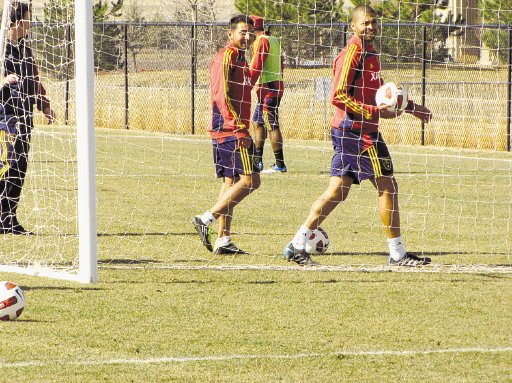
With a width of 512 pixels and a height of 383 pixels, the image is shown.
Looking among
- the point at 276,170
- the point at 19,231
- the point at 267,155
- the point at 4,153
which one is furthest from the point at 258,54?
the point at 19,231

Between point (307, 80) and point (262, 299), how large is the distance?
54.6 ft

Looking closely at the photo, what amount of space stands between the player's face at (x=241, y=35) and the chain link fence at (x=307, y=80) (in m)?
10.6

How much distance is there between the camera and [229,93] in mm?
9609

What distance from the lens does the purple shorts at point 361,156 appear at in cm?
900

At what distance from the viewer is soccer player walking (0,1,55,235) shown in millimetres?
10355

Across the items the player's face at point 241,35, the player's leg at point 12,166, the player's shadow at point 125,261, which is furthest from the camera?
the player's leg at point 12,166

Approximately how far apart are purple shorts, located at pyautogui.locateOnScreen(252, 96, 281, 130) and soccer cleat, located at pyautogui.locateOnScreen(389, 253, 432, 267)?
7.52 metres

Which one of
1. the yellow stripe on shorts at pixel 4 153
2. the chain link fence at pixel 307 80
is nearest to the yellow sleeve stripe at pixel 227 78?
the yellow stripe on shorts at pixel 4 153

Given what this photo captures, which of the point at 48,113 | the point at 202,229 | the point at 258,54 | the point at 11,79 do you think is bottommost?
the point at 202,229

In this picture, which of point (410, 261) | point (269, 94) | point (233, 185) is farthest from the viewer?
point (269, 94)

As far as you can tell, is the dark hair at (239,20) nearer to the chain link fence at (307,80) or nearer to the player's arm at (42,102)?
the player's arm at (42,102)

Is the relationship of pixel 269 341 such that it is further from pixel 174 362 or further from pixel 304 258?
pixel 304 258

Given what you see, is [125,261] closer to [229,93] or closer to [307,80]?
[229,93]

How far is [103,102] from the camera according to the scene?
26.8m
